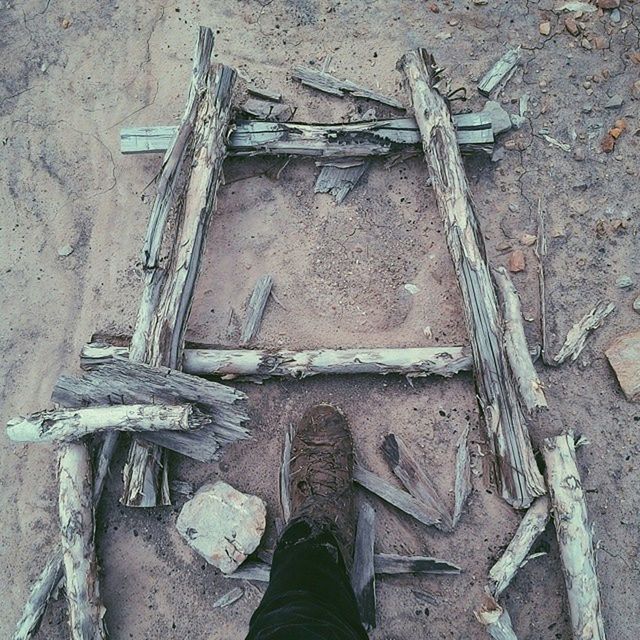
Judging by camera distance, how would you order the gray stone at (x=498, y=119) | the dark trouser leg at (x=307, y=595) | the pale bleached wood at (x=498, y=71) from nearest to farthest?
the dark trouser leg at (x=307, y=595), the gray stone at (x=498, y=119), the pale bleached wood at (x=498, y=71)

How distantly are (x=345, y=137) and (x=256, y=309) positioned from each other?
4.23ft

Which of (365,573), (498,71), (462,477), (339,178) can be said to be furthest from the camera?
(498,71)

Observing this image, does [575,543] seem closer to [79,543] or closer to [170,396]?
[170,396]

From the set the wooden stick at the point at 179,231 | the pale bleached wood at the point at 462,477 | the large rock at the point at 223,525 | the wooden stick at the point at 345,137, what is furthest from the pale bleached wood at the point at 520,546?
the wooden stick at the point at 345,137

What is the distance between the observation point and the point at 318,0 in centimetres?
471

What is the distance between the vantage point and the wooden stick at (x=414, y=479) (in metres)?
3.50

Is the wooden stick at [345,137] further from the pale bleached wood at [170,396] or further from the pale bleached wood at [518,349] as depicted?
the pale bleached wood at [170,396]

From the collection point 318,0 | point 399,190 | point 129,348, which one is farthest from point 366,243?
point 318,0

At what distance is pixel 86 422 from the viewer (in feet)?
11.1

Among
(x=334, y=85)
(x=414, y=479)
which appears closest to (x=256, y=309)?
(x=414, y=479)

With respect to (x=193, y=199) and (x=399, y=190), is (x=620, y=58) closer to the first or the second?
(x=399, y=190)

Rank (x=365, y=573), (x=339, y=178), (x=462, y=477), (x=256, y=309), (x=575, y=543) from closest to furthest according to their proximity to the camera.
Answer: (x=575, y=543), (x=365, y=573), (x=462, y=477), (x=256, y=309), (x=339, y=178)

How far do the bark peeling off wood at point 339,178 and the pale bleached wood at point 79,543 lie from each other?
7.51ft

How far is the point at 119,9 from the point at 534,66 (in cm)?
329
